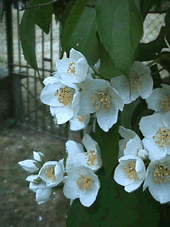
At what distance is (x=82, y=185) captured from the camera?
0.49 m

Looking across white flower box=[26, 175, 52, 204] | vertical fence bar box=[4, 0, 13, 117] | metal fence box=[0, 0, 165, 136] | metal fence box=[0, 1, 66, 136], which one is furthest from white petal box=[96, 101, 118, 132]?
vertical fence bar box=[4, 0, 13, 117]

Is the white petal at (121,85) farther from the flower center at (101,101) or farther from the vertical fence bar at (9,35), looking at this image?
the vertical fence bar at (9,35)

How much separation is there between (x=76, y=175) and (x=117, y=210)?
9 centimetres

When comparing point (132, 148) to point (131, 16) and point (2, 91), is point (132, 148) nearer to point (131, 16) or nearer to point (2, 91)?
point (131, 16)

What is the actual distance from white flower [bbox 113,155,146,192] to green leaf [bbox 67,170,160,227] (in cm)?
8

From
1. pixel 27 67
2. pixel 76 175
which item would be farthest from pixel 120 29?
pixel 27 67

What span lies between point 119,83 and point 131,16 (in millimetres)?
100

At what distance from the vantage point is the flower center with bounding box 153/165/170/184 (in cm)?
39

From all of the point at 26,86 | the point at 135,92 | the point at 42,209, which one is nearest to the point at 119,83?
the point at 135,92

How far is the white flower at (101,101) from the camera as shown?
1.23ft

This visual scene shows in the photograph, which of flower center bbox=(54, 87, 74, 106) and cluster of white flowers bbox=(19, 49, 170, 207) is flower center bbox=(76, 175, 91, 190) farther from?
flower center bbox=(54, 87, 74, 106)

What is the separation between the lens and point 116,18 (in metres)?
0.31

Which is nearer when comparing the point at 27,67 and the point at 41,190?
the point at 41,190

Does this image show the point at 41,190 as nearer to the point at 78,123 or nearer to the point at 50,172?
the point at 50,172
